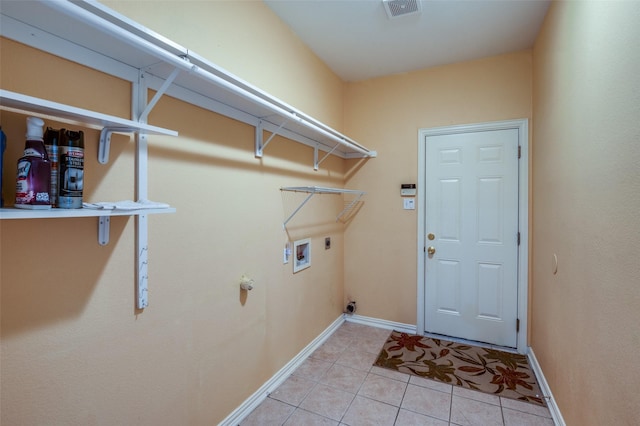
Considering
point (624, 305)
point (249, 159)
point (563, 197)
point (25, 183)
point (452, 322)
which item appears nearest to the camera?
point (25, 183)

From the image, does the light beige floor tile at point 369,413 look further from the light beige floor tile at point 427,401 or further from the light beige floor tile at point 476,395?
the light beige floor tile at point 476,395

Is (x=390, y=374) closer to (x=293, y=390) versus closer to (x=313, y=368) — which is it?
(x=313, y=368)

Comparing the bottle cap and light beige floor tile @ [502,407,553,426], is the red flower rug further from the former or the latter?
the bottle cap

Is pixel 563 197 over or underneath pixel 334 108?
underneath

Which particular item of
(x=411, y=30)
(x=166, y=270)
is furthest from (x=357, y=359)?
(x=411, y=30)

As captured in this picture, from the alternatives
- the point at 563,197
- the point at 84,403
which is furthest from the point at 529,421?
the point at 84,403

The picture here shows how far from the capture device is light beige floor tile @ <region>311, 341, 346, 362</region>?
2.61 m

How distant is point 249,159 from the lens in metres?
1.93

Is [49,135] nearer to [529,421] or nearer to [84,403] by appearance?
[84,403]

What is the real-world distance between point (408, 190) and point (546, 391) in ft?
6.10

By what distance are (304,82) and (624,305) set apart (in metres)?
2.36

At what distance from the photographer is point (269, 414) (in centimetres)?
191

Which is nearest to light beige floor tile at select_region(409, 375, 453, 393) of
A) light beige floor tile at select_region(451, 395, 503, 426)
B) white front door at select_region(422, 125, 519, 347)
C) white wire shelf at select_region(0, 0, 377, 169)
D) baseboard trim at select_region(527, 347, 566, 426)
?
light beige floor tile at select_region(451, 395, 503, 426)

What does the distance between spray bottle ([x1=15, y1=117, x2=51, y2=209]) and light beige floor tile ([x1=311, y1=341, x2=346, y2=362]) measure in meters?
2.28
